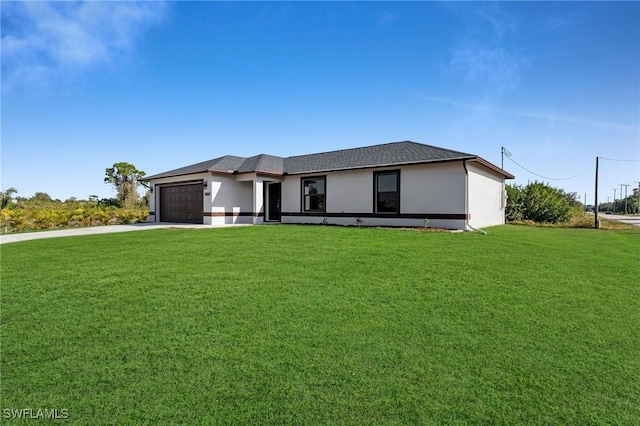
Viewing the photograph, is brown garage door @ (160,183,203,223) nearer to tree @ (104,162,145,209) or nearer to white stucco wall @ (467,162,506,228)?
tree @ (104,162,145,209)

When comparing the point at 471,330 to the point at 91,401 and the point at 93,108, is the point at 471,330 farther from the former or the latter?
the point at 93,108

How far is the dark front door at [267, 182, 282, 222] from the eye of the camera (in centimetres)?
1861

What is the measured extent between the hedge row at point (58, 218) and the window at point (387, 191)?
1615cm

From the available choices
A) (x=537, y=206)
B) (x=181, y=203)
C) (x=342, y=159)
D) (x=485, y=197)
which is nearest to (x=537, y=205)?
(x=537, y=206)

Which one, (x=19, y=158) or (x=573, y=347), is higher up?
(x=19, y=158)

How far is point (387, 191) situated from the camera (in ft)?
48.2

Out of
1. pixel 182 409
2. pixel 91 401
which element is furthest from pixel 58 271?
pixel 182 409

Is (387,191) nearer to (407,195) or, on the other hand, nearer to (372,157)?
(407,195)

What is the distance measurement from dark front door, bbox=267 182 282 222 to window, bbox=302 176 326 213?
1.97 m

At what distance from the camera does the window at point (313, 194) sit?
16747 mm

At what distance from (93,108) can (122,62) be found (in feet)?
12.2

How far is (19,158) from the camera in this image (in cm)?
1238

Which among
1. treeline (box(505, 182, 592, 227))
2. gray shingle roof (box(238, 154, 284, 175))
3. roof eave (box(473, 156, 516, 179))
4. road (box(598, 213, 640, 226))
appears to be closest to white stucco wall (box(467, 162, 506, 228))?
roof eave (box(473, 156, 516, 179))

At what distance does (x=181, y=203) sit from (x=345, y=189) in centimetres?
1028
